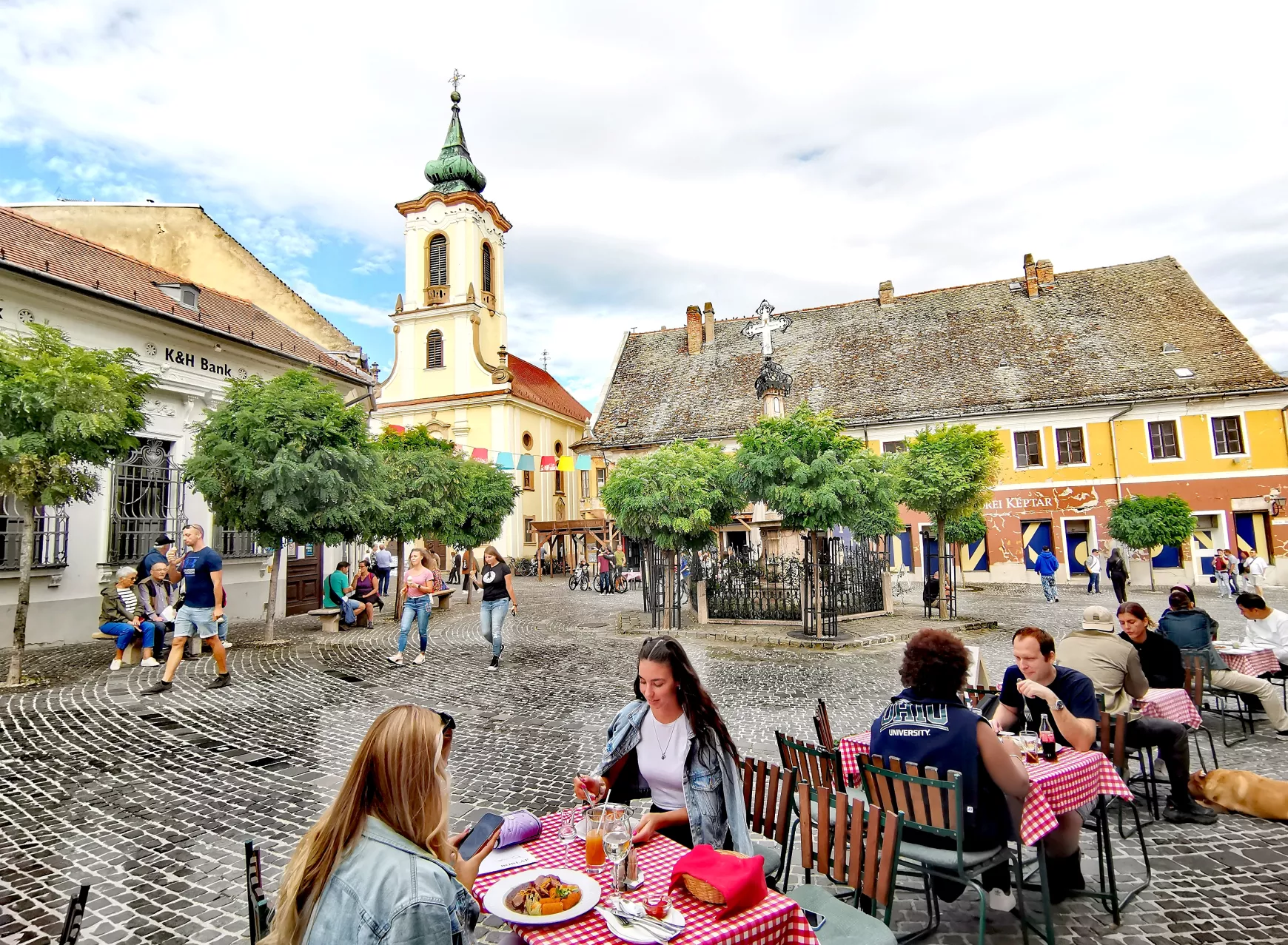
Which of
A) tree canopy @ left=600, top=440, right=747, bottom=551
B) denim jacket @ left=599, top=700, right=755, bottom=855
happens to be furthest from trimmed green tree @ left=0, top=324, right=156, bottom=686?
denim jacket @ left=599, top=700, right=755, bottom=855

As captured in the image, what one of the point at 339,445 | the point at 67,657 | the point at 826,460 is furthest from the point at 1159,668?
the point at 67,657

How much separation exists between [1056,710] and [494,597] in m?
8.06

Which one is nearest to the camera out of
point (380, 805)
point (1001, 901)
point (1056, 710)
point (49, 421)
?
point (380, 805)

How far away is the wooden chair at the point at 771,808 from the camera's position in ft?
10.6

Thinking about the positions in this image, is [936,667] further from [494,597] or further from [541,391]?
[541,391]

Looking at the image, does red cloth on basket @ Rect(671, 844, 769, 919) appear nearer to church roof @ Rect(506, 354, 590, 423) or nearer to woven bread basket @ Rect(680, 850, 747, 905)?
woven bread basket @ Rect(680, 850, 747, 905)

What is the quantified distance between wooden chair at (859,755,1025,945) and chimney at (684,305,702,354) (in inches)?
1363

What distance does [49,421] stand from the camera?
357 inches

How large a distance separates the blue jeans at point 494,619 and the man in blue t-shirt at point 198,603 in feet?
11.3

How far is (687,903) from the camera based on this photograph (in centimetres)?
228

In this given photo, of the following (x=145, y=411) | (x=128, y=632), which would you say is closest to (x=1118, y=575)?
(x=128, y=632)

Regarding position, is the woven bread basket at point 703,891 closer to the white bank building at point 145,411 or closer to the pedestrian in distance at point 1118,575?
the white bank building at point 145,411

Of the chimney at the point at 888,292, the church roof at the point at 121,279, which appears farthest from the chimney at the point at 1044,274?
the church roof at the point at 121,279

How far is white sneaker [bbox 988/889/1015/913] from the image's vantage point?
3527 mm
